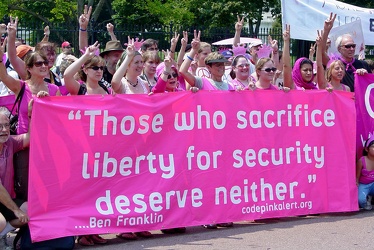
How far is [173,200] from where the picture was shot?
6645 mm

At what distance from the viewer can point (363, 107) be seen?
26.2 ft

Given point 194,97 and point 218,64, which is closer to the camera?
point 194,97

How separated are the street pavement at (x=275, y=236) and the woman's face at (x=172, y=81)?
56.6 inches

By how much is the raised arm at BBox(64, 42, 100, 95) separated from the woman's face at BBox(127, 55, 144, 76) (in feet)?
1.57

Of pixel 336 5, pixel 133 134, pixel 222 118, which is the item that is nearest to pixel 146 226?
pixel 133 134

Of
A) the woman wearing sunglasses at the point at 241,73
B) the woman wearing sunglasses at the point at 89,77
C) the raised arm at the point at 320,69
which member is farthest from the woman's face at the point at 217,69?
the woman wearing sunglasses at the point at 89,77

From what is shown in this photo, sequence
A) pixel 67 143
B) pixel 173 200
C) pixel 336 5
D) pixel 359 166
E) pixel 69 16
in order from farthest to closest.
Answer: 1. pixel 69 16
2. pixel 336 5
3. pixel 359 166
4. pixel 173 200
5. pixel 67 143

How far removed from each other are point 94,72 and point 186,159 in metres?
1.21

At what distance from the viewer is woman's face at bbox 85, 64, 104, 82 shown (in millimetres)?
6590

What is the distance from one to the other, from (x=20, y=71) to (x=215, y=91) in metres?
2.04

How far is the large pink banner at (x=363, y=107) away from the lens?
Result: 314 inches

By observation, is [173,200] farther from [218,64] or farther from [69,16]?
[69,16]

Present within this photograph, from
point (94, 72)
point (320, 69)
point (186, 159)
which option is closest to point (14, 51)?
point (94, 72)

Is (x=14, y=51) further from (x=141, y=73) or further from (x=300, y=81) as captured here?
(x=300, y=81)
